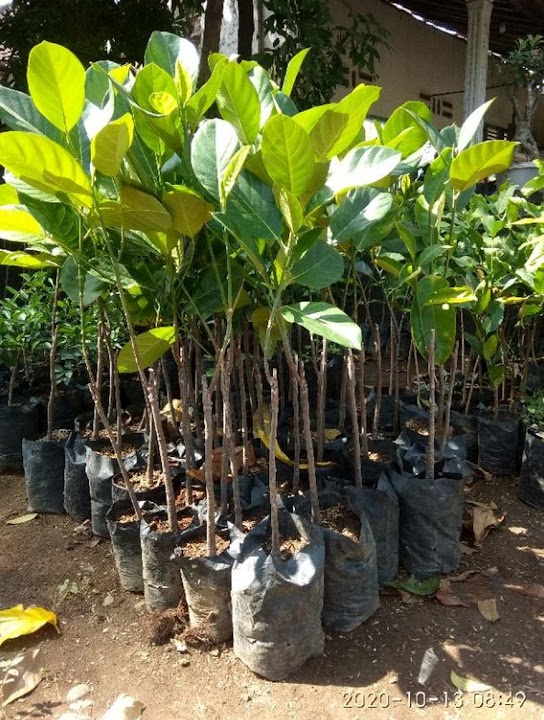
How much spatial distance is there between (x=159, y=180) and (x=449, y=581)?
4.47 ft

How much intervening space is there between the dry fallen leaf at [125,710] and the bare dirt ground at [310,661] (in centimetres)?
2

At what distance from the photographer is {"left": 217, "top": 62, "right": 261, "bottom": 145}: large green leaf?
3.83ft

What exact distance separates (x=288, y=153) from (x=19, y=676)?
1322 millimetres

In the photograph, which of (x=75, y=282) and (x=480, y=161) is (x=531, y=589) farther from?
(x=75, y=282)

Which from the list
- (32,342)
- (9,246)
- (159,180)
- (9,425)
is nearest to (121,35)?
(9,246)

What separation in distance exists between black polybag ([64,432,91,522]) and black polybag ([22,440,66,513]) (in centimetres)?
7

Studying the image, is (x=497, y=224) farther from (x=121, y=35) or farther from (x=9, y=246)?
(x=9, y=246)

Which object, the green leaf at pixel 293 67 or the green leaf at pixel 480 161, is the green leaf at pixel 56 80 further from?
the green leaf at pixel 480 161

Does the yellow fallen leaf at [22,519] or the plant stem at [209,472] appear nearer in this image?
the plant stem at [209,472]

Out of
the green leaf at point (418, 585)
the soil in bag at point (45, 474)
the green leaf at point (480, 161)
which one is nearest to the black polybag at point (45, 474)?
the soil in bag at point (45, 474)

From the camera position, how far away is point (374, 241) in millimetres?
1562

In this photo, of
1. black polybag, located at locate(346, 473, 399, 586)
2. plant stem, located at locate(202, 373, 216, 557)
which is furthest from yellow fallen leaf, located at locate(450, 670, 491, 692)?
plant stem, located at locate(202, 373, 216, 557)

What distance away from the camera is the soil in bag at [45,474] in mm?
2215

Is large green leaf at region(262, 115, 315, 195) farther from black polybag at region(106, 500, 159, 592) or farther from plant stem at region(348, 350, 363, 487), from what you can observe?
black polybag at region(106, 500, 159, 592)
